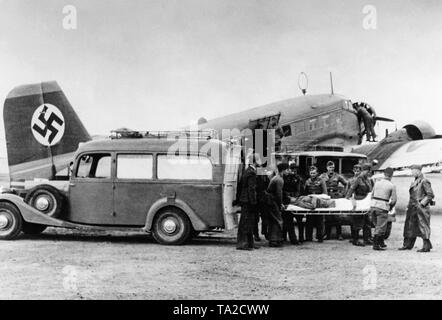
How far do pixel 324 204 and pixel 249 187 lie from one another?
165 centimetres

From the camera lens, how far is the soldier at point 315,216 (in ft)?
35.7

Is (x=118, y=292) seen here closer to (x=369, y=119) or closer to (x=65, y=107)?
(x=65, y=107)

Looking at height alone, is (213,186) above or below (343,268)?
above

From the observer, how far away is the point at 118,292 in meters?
6.28

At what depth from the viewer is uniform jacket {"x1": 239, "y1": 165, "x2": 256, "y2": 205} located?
9.70 m

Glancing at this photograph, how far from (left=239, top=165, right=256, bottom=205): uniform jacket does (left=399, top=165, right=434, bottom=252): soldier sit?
2.76 metres

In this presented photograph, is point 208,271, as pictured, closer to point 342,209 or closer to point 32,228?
point 342,209

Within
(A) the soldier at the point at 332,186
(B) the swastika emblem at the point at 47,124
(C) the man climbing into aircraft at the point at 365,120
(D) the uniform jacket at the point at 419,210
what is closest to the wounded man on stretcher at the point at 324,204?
(D) the uniform jacket at the point at 419,210

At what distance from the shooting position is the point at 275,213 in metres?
10.1

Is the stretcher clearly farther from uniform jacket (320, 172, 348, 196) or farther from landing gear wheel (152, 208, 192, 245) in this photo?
landing gear wheel (152, 208, 192, 245)

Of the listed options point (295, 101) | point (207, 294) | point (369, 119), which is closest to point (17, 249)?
point (207, 294)

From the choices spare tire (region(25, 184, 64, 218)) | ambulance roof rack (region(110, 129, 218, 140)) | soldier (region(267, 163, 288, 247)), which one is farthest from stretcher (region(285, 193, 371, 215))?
spare tire (region(25, 184, 64, 218))

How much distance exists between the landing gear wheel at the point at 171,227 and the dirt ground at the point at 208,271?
0.75 feet

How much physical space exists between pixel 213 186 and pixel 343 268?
9.79ft
